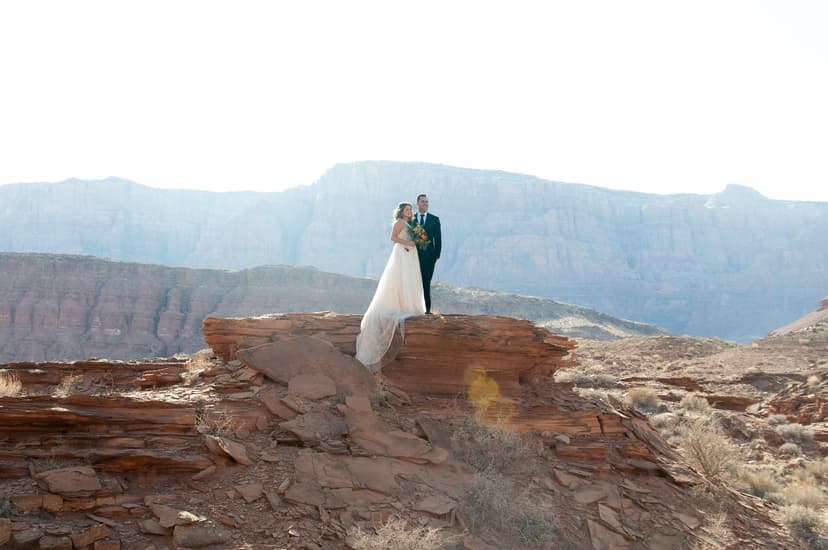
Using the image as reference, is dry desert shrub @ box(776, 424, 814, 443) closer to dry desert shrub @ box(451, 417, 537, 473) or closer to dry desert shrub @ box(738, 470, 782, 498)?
dry desert shrub @ box(738, 470, 782, 498)

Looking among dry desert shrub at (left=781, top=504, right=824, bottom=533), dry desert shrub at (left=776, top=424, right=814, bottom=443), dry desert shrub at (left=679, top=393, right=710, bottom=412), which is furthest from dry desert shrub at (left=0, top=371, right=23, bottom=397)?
dry desert shrub at (left=776, top=424, right=814, bottom=443)

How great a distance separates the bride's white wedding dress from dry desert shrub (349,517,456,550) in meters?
3.51

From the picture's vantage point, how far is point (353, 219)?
130m

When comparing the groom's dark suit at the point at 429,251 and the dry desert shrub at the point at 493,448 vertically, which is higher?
the groom's dark suit at the point at 429,251

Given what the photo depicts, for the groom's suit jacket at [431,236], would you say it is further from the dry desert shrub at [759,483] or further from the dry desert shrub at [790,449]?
the dry desert shrub at [790,449]

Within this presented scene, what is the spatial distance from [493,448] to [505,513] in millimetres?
1325

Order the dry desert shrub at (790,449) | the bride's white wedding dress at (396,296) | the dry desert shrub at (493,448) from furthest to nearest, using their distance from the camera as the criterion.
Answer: the dry desert shrub at (790,449)
the bride's white wedding dress at (396,296)
the dry desert shrub at (493,448)

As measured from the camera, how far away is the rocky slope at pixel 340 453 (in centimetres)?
604

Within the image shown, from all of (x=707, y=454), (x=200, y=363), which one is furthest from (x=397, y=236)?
(x=707, y=454)

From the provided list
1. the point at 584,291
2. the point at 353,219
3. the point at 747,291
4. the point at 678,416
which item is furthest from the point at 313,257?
the point at 678,416

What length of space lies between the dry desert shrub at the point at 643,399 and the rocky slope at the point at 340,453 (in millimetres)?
5380

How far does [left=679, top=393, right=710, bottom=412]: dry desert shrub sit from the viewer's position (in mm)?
15414

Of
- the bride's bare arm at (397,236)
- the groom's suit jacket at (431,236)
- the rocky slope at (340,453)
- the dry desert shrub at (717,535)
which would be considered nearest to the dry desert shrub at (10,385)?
the rocky slope at (340,453)

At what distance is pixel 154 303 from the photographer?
192 feet
